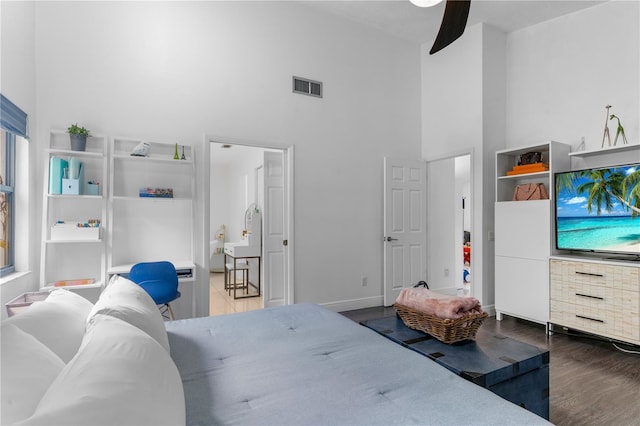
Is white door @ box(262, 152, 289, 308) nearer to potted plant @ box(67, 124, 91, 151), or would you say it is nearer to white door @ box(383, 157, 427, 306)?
white door @ box(383, 157, 427, 306)

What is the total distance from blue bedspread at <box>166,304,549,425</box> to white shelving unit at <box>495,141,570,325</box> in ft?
9.41

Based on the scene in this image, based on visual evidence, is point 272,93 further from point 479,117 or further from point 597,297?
point 597,297

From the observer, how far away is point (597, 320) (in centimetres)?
341

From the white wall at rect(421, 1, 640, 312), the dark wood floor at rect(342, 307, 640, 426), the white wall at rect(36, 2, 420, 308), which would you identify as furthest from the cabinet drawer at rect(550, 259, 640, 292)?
the white wall at rect(36, 2, 420, 308)

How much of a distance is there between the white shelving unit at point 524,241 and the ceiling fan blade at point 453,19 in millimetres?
2390

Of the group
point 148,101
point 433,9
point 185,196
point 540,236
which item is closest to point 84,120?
point 148,101

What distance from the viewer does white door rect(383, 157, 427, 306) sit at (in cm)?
495

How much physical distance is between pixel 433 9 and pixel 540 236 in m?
2.95

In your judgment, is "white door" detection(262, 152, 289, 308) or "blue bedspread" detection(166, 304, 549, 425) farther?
"white door" detection(262, 152, 289, 308)

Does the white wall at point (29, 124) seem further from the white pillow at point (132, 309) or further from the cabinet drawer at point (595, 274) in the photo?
the cabinet drawer at point (595, 274)

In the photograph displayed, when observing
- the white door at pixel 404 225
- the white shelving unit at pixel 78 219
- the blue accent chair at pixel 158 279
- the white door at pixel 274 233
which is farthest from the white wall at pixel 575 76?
the white shelving unit at pixel 78 219

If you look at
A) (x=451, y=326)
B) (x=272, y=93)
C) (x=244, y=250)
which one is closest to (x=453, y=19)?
(x=451, y=326)

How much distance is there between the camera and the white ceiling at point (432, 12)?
162 inches

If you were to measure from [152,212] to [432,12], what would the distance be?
4.04 meters
